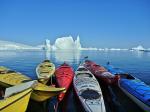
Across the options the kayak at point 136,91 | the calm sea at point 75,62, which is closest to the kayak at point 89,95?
the kayak at point 136,91

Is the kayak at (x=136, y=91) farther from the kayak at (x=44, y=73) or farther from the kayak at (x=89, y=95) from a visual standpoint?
the kayak at (x=44, y=73)

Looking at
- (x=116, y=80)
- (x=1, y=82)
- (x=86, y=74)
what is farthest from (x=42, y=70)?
(x=116, y=80)

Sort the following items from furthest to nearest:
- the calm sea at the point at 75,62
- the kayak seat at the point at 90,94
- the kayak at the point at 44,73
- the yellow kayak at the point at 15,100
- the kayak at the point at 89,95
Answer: the calm sea at the point at 75,62 → the kayak at the point at 44,73 → the kayak seat at the point at 90,94 → the kayak at the point at 89,95 → the yellow kayak at the point at 15,100

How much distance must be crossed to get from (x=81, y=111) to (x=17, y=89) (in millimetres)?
4899

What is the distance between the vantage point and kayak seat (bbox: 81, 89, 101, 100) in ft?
53.2

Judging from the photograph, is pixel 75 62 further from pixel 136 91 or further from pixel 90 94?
pixel 90 94

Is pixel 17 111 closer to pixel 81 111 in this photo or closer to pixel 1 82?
pixel 81 111

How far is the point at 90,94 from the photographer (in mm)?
16703

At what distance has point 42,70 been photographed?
2597 cm

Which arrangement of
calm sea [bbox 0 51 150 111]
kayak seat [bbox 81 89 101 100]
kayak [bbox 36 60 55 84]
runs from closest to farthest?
1. kayak seat [bbox 81 89 101 100]
2. kayak [bbox 36 60 55 84]
3. calm sea [bbox 0 51 150 111]

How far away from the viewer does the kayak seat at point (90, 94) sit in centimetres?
1621

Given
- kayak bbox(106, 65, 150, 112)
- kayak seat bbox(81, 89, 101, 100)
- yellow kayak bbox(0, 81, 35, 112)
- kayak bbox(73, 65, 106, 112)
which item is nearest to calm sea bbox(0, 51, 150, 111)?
kayak bbox(106, 65, 150, 112)

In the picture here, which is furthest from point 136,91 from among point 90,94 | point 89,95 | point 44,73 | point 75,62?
point 75,62

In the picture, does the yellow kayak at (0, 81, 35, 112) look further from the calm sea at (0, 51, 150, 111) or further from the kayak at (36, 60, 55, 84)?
the calm sea at (0, 51, 150, 111)
